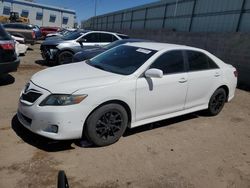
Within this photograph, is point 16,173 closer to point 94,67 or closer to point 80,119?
point 80,119

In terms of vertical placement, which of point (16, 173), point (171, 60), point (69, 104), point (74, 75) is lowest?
point (16, 173)

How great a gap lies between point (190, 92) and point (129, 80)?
1597mm

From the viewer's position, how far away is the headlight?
3834mm

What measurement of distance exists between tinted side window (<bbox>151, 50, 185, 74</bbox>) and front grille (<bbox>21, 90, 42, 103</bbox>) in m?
1.94

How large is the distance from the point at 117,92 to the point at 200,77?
2134 mm

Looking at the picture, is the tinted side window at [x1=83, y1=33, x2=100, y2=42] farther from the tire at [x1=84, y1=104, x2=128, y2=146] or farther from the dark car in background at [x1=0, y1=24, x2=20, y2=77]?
the tire at [x1=84, y1=104, x2=128, y2=146]

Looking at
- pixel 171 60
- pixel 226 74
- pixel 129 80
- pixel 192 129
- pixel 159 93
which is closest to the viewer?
pixel 129 80

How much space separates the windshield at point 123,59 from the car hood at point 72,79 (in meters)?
0.22

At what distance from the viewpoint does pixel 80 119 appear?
391cm

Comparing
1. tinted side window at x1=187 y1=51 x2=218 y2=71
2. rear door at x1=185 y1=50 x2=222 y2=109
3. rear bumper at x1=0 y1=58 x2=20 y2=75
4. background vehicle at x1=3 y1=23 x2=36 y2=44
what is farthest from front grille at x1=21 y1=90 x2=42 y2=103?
background vehicle at x1=3 y1=23 x2=36 y2=44

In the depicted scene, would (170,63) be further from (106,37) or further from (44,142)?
(106,37)

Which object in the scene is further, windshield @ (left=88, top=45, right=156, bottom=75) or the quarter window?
the quarter window

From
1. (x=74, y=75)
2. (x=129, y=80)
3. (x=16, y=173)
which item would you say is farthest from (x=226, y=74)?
(x=16, y=173)

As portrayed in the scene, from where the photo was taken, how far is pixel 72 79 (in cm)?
419
